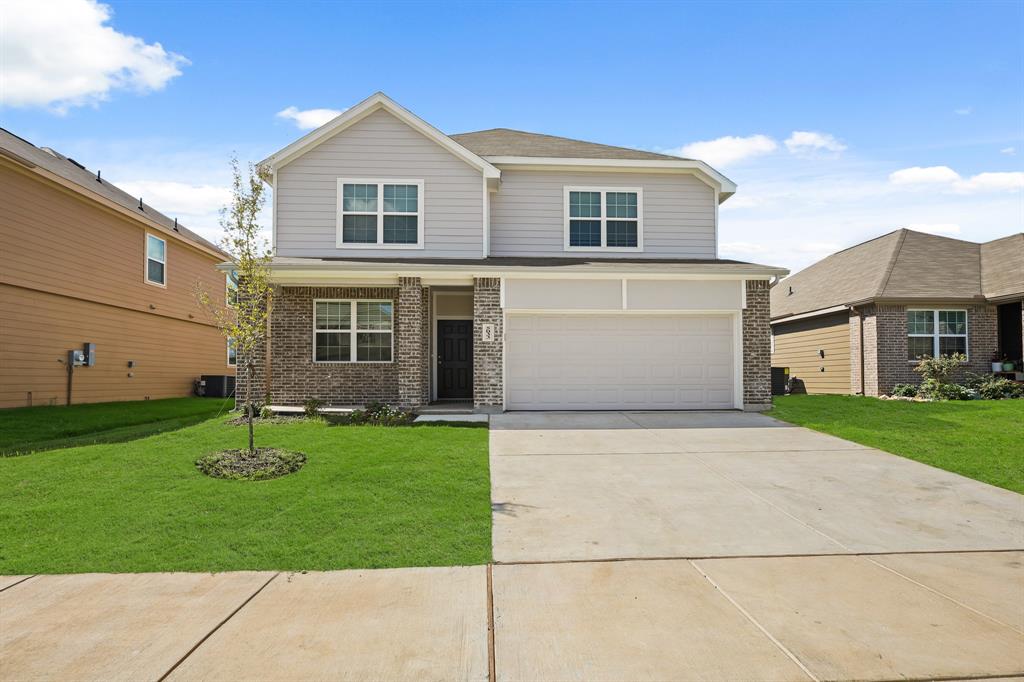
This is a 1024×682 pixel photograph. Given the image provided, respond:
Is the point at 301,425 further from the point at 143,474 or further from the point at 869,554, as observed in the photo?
the point at 869,554

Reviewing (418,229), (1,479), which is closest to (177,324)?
(418,229)

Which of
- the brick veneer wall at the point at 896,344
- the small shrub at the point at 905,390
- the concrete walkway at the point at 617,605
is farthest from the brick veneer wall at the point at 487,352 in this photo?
the small shrub at the point at 905,390

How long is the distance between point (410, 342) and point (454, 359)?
2.32 m

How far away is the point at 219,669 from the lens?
3.64 m

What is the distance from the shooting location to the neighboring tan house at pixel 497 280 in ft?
44.5

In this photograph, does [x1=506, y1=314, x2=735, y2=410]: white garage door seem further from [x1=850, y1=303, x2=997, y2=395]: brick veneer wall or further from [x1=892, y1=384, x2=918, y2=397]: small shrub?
[x1=892, y1=384, x2=918, y2=397]: small shrub

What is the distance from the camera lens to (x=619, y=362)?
1403cm

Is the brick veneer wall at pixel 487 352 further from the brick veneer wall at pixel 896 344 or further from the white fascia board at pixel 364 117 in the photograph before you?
the brick veneer wall at pixel 896 344

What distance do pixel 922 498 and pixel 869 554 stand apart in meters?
2.41

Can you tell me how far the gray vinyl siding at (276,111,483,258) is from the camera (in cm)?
1476

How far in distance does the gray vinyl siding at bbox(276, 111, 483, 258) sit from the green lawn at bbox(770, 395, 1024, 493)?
8508mm

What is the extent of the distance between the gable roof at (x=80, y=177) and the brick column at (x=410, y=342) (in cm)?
916

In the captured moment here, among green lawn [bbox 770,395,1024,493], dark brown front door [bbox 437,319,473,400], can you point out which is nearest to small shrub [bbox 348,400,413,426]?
dark brown front door [bbox 437,319,473,400]

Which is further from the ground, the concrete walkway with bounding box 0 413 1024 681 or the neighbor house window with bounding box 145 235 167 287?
the neighbor house window with bounding box 145 235 167 287
